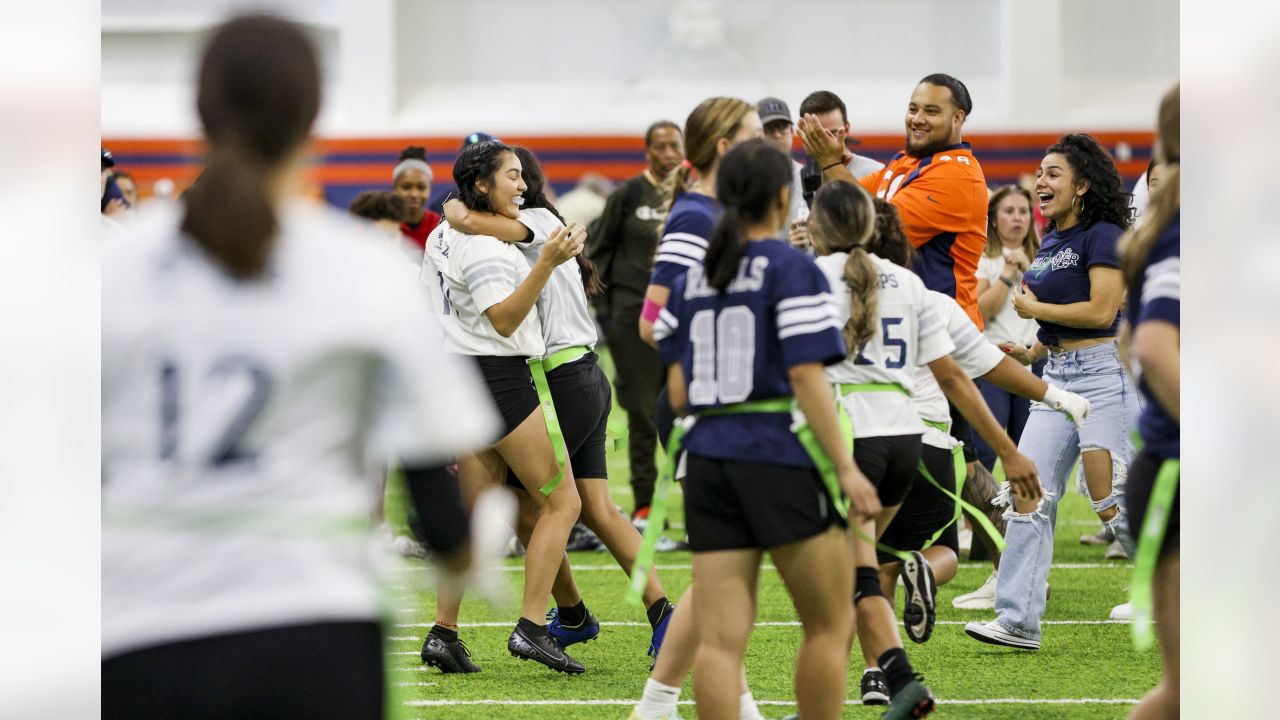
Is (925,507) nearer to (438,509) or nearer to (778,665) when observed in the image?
(778,665)

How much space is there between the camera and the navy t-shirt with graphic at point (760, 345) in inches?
142

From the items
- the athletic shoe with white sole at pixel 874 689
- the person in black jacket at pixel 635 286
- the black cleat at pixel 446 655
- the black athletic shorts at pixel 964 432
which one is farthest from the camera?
the person in black jacket at pixel 635 286

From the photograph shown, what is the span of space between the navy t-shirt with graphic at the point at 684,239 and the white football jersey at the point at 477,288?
124cm

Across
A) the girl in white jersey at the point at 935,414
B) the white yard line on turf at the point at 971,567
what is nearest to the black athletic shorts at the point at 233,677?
the girl in white jersey at the point at 935,414

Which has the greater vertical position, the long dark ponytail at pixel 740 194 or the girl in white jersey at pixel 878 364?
the long dark ponytail at pixel 740 194

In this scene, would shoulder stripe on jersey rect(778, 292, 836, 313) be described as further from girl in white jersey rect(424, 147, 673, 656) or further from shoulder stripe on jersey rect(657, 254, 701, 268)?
girl in white jersey rect(424, 147, 673, 656)

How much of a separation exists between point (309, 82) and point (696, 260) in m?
2.17

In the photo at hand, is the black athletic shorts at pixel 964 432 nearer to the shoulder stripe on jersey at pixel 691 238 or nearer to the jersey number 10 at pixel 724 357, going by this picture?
the shoulder stripe on jersey at pixel 691 238

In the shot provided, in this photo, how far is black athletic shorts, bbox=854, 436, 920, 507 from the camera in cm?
456

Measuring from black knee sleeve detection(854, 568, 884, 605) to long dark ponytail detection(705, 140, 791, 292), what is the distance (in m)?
1.34

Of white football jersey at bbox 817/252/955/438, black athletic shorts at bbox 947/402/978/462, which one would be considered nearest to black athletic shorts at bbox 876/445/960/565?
white football jersey at bbox 817/252/955/438
